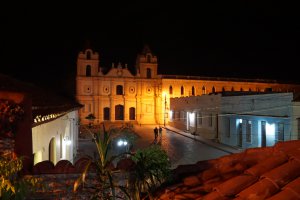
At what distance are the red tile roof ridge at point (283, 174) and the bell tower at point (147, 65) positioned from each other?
1571 inches

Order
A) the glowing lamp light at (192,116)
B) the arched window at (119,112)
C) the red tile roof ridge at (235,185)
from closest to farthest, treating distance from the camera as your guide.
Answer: the red tile roof ridge at (235,185), the glowing lamp light at (192,116), the arched window at (119,112)

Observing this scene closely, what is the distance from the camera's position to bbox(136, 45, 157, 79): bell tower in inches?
1695

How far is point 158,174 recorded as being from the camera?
13.6 ft

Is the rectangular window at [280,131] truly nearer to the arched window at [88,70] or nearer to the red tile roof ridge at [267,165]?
the red tile roof ridge at [267,165]

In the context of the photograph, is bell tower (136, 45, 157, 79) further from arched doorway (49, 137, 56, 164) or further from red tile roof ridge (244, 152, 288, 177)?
red tile roof ridge (244, 152, 288, 177)

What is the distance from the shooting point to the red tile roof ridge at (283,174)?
9.85ft

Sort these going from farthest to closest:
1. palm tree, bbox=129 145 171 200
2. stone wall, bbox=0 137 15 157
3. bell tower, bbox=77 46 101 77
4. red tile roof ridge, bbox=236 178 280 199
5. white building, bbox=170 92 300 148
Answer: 1. bell tower, bbox=77 46 101 77
2. white building, bbox=170 92 300 148
3. stone wall, bbox=0 137 15 157
4. palm tree, bbox=129 145 171 200
5. red tile roof ridge, bbox=236 178 280 199

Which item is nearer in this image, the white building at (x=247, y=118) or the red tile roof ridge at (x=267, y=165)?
the red tile roof ridge at (x=267, y=165)

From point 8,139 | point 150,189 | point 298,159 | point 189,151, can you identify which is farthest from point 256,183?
point 189,151

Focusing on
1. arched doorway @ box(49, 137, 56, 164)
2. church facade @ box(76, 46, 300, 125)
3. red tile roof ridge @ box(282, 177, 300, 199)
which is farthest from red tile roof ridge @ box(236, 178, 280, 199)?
church facade @ box(76, 46, 300, 125)

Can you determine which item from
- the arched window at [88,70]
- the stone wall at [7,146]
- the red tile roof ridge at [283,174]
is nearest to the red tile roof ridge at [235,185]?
the red tile roof ridge at [283,174]

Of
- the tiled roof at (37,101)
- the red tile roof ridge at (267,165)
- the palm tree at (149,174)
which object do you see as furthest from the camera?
the tiled roof at (37,101)

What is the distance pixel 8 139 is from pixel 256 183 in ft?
10.9

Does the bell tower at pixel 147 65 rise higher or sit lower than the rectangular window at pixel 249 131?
higher
